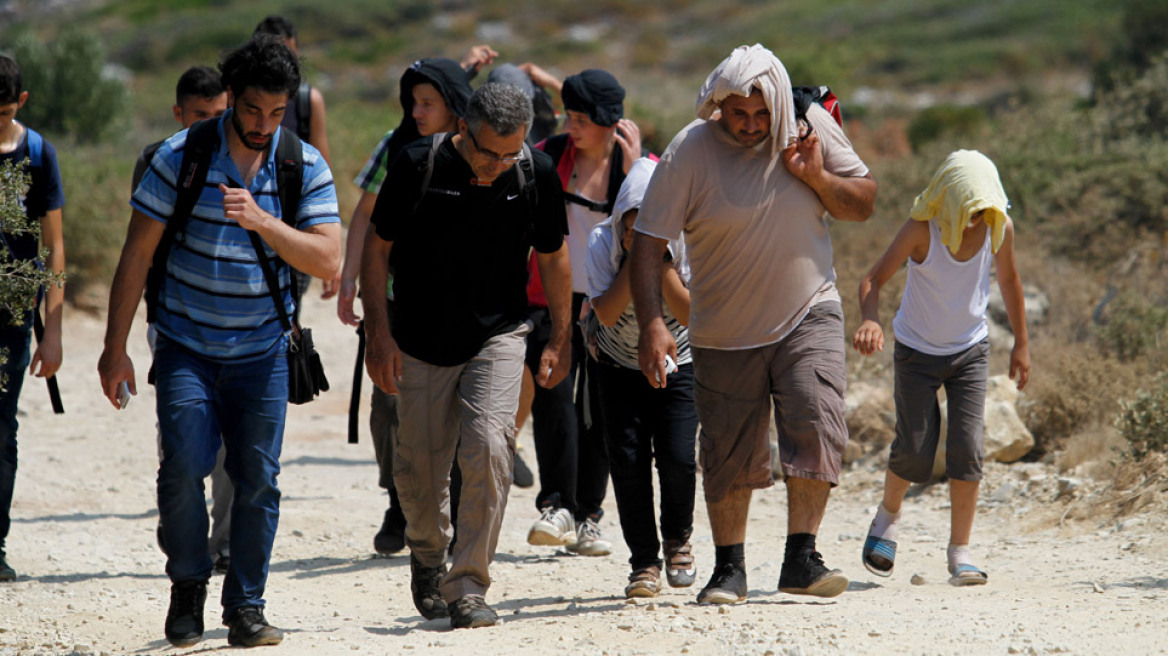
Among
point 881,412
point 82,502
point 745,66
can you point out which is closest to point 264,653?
point 745,66

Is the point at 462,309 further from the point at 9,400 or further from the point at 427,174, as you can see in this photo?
the point at 9,400

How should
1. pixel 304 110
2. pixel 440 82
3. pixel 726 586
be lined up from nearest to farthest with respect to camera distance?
1. pixel 726 586
2. pixel 440 82
3. pixel 304 110

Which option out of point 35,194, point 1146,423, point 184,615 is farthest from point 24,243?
point 1146,423

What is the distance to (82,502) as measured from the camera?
A: 7.60 m

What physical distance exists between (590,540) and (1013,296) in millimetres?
2183

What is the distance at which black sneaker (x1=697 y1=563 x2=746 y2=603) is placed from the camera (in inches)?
187

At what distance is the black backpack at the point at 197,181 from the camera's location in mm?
4234

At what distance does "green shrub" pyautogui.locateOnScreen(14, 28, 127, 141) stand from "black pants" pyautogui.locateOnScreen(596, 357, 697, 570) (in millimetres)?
18367

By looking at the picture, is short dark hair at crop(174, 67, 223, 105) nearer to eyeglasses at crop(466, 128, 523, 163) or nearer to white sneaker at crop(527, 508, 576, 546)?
eyeglasses at crop(466, 128, 523, 163)

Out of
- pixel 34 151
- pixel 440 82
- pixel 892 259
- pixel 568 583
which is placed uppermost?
pixel 440 82

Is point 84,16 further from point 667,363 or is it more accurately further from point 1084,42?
point 667,363

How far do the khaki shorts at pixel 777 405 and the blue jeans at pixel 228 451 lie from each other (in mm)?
1524

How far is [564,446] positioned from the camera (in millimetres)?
6219

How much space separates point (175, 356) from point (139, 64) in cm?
6097
